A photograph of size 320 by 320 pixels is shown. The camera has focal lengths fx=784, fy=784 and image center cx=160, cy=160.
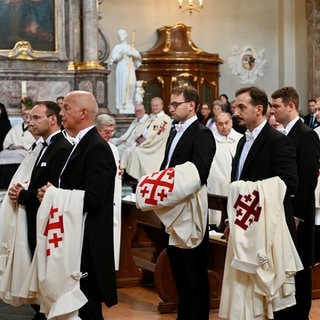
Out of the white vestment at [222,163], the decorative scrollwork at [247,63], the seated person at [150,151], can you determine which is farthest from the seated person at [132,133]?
the decorative scrollwork at [247,63]

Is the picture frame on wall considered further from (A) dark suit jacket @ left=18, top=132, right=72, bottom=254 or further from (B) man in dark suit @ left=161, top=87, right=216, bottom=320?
(A) dark suit jacket @ left=18, top=132, right=72, bottom=254

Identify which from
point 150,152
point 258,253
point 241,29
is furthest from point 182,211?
point 241,29

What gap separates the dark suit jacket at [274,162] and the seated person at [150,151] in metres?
8.58

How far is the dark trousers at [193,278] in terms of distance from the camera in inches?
218

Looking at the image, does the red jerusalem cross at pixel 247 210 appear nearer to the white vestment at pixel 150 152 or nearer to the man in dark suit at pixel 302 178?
the man in dark suit at pixel 302 178

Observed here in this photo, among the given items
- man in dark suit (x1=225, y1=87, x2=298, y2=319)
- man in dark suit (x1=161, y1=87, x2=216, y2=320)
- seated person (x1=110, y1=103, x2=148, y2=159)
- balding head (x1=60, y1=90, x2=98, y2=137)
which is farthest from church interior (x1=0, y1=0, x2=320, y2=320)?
balding head (x1=60, y1=90, x2=98, y2=137)

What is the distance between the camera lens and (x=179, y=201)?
5398 mm

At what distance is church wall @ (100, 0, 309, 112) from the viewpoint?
62.3 ft

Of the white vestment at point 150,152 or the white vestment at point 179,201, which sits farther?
the white vestment at point 150,152

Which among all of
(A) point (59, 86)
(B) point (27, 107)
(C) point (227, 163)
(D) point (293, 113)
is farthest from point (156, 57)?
(D) point (293, 113)

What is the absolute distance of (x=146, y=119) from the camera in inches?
563

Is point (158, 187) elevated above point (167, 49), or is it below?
below

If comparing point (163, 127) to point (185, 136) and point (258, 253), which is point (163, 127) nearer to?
point (185, 136)

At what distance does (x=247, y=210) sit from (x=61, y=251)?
45.6 inches
